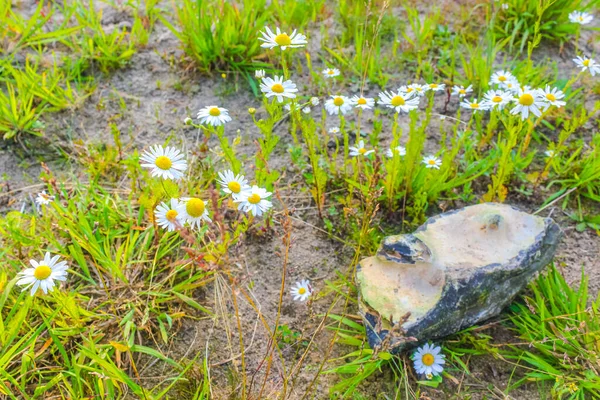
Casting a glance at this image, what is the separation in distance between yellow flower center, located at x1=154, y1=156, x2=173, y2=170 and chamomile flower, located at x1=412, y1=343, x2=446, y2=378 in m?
1.17

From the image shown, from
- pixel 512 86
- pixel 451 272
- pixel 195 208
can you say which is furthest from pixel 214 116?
pixel 512 86

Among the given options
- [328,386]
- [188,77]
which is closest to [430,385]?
[328,386]

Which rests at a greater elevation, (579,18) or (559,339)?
(579,18)

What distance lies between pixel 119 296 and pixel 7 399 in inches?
20.3

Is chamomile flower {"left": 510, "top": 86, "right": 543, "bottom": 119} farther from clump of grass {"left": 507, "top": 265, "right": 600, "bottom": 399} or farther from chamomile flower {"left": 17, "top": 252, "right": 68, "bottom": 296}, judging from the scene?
chamomile flower {"left": 17, "top": 252, "right": 68, "bottom": 296}

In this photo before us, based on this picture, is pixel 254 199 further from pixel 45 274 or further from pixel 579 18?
pixel 579 18

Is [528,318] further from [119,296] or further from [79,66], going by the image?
[79,66]

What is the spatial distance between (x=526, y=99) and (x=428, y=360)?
48.2 inches

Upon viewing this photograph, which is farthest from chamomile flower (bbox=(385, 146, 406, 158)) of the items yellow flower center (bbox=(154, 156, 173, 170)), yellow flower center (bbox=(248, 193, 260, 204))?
yellow flower center (bbox=(154, 156, 173, 170))

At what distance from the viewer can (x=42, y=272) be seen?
1.70 metres

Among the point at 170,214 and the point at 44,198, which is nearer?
the point at 170,214

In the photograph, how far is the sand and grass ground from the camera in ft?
5.94

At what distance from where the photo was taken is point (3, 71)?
9.59ft

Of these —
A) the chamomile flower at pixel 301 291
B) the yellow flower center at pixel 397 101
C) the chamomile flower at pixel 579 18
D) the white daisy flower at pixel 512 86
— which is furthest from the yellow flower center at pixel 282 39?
the chamomile flower at pixel 579 18
